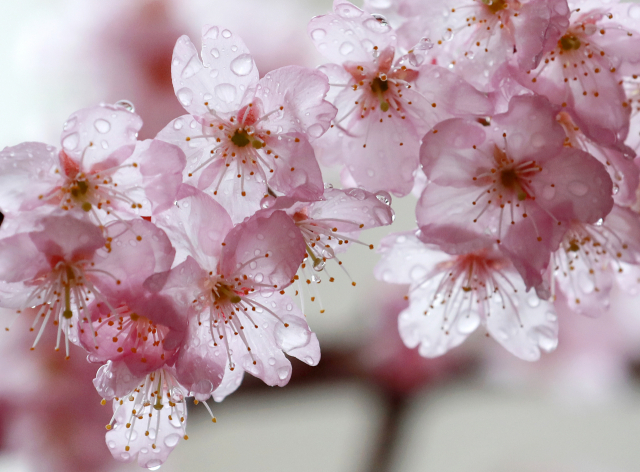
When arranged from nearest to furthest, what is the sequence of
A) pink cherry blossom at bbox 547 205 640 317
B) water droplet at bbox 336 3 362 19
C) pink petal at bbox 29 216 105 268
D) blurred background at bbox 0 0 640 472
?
pink petal at bbox 29 216 105 268 < water droplet at bbox 336 3 362 19 < pink cherry blossom at bbox 547 205 640 317 < blurred background at bbox 0 0 640 472

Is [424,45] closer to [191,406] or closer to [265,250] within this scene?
[265,250]

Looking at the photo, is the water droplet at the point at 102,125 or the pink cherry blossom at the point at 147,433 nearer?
the water droplet at the point at 102,125

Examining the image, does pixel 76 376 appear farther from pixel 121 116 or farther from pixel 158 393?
pixel 121 116

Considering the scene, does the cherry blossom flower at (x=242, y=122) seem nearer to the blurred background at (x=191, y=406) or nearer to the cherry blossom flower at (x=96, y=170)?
the cherry blossom flower at (x=96, y=170)

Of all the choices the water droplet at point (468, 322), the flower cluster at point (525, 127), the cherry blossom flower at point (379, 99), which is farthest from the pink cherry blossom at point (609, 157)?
the water droplet at point (468, 322)

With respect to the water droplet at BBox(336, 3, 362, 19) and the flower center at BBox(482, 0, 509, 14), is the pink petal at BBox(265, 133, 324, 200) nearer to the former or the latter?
the water droplet at BBox(336, 3, 362, 19)

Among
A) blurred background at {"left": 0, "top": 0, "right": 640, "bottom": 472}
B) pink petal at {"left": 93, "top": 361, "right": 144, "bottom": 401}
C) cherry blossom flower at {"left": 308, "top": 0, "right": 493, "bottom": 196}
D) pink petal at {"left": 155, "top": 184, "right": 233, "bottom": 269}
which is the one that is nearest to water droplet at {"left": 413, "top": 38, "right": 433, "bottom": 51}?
cherry blossom flower at {"left": 308, "top": 0, "right": 493, "bottom": 196}
